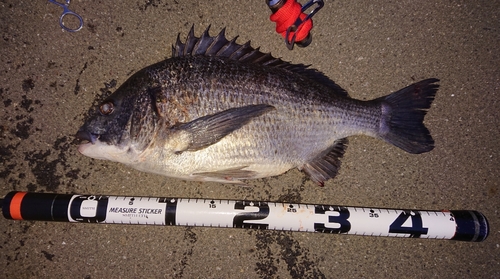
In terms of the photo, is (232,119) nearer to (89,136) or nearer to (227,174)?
(227,174)

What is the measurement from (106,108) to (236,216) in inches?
44.1

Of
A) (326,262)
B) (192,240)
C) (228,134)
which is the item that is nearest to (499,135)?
(326,262)

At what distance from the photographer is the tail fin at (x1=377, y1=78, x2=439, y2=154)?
2.13 metres

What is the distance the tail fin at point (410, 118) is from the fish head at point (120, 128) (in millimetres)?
1650

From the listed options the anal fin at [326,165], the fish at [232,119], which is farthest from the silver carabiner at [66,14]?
the anal fin at [326,165]

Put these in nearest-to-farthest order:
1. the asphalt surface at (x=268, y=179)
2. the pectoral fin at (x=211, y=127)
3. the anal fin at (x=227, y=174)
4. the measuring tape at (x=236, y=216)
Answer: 1. the pectoral fin at (x=211, y=127)
2. the anal fin at (x=227, y=174)
3. the measuring tape at (x=236, y=216)
4. the asphalt surface at (x=268, y=179)

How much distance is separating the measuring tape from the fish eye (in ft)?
2.12

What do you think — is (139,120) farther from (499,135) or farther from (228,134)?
(499,135)

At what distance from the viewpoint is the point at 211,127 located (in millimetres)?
1814

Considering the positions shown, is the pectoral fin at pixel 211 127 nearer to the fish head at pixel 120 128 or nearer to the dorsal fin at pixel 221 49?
the fish head at pixel 120 128

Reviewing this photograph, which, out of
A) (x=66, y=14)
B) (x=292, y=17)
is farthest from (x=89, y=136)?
(x=292, y=17)

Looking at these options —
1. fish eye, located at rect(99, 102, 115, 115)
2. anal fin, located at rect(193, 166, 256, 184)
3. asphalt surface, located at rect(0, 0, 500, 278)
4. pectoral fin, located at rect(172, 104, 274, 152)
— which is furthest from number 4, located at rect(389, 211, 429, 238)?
fish eye, located at rect(99, 102, 115, 115)

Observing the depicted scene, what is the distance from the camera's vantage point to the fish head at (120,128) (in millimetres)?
1843

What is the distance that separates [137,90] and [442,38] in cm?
240
